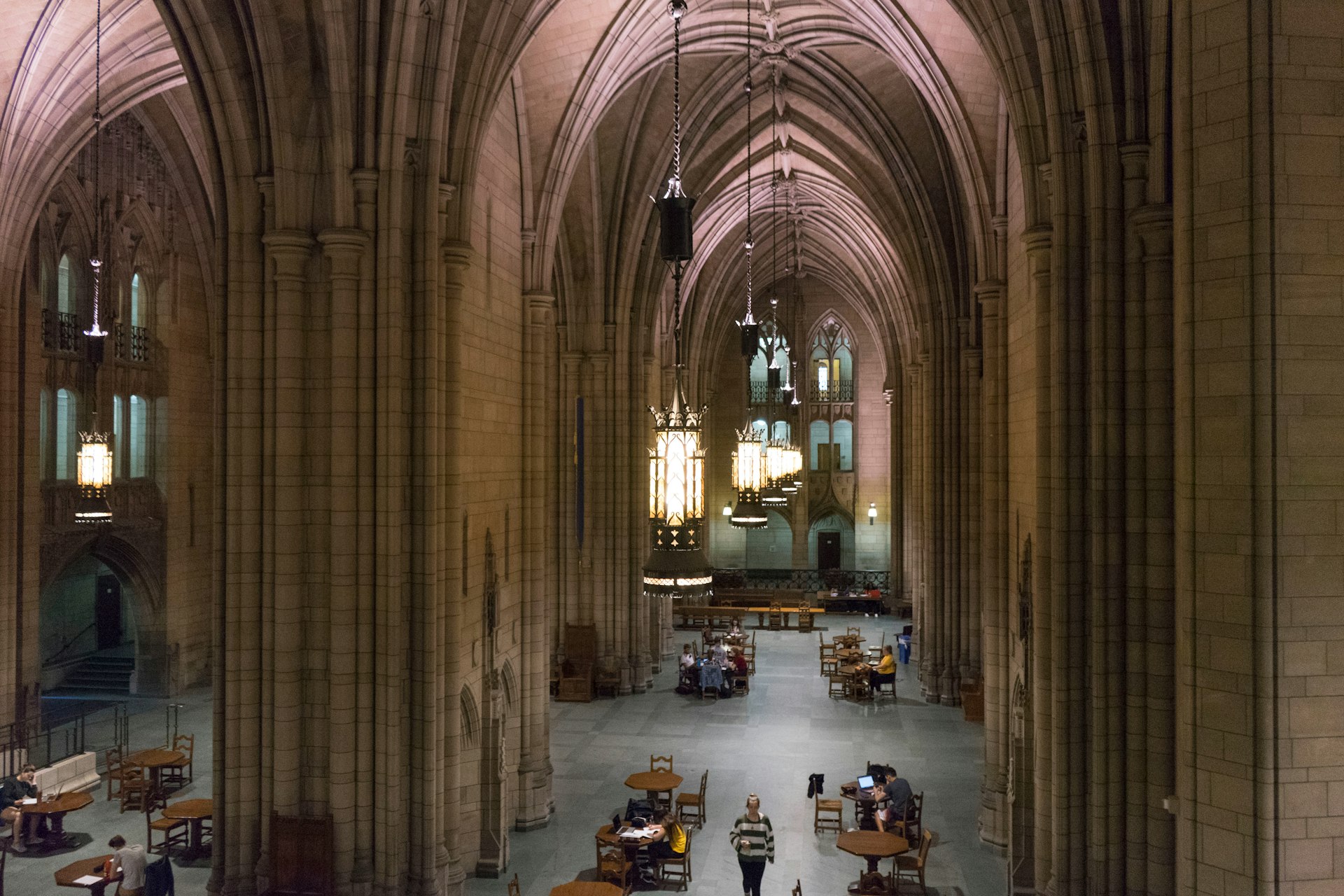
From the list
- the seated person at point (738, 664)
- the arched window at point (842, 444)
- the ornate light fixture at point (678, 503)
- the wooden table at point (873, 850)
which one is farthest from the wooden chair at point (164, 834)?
the arched window at point (842, 444)

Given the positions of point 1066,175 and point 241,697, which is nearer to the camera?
point 1066,175

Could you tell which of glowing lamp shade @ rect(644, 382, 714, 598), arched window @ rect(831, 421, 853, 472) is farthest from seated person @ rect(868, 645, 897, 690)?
arched window @ rect(831, 421, 853, 472)

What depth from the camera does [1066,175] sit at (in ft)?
28.9

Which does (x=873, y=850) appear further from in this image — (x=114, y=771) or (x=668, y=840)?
(x=114, y=771)

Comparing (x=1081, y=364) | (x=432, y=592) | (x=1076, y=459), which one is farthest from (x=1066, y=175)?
(x=432, y=592)

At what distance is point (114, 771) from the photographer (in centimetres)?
1474

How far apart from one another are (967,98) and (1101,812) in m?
10.6

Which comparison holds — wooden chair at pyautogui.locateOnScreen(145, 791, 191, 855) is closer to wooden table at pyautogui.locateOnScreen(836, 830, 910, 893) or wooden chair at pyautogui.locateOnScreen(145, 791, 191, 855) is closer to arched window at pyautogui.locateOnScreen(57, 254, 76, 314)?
wooden table at pyautogui.locateOnScreen(836, 830, 910, 893)

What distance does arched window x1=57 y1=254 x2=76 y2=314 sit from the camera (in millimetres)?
19266

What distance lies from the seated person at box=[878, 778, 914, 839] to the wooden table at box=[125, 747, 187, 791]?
34.9ft

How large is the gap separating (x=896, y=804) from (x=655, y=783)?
337 cm

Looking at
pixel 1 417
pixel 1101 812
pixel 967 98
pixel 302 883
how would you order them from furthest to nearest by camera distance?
pixel 1 417
pixel 967 98
pixel 302 883
pixel 1101 812

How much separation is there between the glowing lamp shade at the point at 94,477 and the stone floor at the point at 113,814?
455 centimetres

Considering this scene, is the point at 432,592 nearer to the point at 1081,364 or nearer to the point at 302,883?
the point at 302,883
